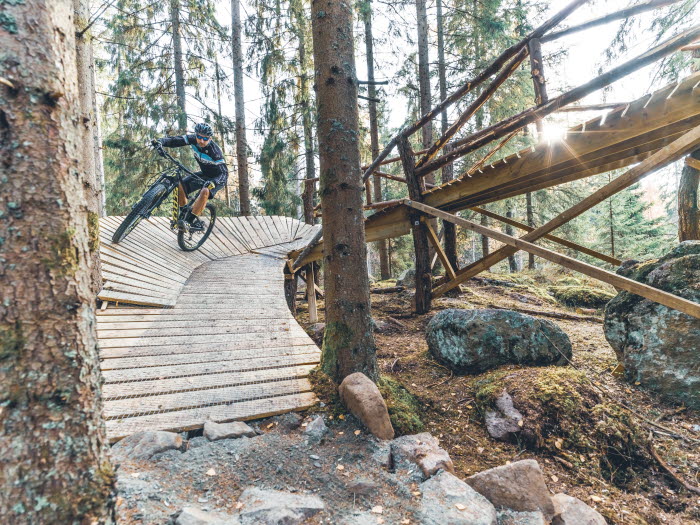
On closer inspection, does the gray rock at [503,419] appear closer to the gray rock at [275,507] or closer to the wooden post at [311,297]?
the gray rock at [275,507]

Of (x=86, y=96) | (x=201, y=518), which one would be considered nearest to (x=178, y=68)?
(x=86, y=96)

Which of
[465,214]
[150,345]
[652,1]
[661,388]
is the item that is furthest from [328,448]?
[465,214]

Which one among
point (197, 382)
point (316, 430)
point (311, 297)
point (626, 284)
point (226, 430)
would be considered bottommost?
point (316, 430)

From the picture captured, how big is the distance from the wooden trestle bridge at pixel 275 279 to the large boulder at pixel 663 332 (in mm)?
594

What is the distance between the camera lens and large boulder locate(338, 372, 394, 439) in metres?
2.43

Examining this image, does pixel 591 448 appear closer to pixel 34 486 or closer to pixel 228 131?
pixel 34 486

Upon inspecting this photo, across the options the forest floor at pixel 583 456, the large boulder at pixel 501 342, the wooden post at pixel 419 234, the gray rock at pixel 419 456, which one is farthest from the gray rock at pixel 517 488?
the wooden post at pixel 419 234

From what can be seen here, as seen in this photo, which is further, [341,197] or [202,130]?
[202,130]

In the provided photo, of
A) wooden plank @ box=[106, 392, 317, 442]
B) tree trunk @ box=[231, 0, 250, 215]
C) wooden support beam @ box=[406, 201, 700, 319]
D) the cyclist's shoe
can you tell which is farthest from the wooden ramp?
tree trunk @ box=[231, 0, 250, 215]

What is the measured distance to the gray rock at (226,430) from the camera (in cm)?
223

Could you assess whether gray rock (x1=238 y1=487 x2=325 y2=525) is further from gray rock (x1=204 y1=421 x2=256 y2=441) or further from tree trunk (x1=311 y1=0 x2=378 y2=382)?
tree trunk (x1=311 y1=0 x2=378 y2=382)

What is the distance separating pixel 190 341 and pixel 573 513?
3449mm

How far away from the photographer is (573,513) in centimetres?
179

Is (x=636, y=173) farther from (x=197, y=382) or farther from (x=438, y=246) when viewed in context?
(x=197, y=382)
